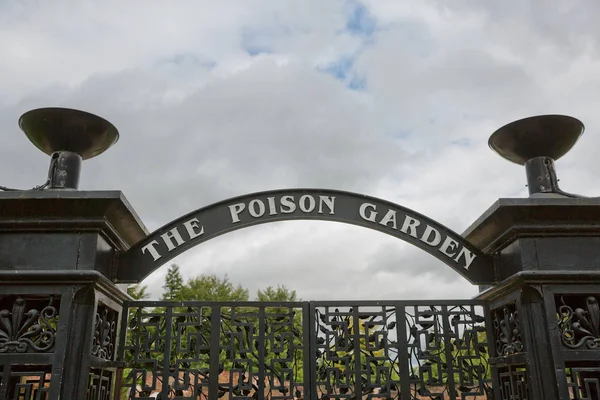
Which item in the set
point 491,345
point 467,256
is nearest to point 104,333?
point 467,256

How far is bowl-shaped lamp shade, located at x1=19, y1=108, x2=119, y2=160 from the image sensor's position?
4.51 m

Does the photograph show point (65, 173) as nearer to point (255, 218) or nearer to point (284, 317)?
point (255, 218)

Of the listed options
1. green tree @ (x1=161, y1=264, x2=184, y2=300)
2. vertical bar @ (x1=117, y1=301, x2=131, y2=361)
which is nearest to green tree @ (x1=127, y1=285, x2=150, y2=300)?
green tree @ (x1=161, y1=264, x2=184, y2=300)

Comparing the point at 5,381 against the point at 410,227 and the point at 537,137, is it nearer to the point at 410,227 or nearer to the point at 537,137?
the point at 410,227

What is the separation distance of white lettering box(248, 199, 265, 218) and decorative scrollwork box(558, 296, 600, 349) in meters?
2.62

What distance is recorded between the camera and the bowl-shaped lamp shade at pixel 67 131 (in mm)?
4512

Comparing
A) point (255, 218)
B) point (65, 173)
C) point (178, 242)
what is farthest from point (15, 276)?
point (255, 218)

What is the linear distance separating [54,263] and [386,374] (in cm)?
290

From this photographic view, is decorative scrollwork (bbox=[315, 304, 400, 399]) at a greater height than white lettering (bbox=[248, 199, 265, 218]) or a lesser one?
lesser

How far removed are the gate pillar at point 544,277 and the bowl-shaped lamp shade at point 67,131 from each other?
339cm

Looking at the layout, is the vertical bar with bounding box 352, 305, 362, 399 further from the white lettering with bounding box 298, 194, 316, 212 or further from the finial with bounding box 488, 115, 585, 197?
the finial with bounding box 488, 115, 585, 197

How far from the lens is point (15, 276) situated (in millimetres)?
4129

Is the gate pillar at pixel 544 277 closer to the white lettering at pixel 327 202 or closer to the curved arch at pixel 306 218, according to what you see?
the curved arch at pixel 306 218

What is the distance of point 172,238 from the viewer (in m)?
4.91
